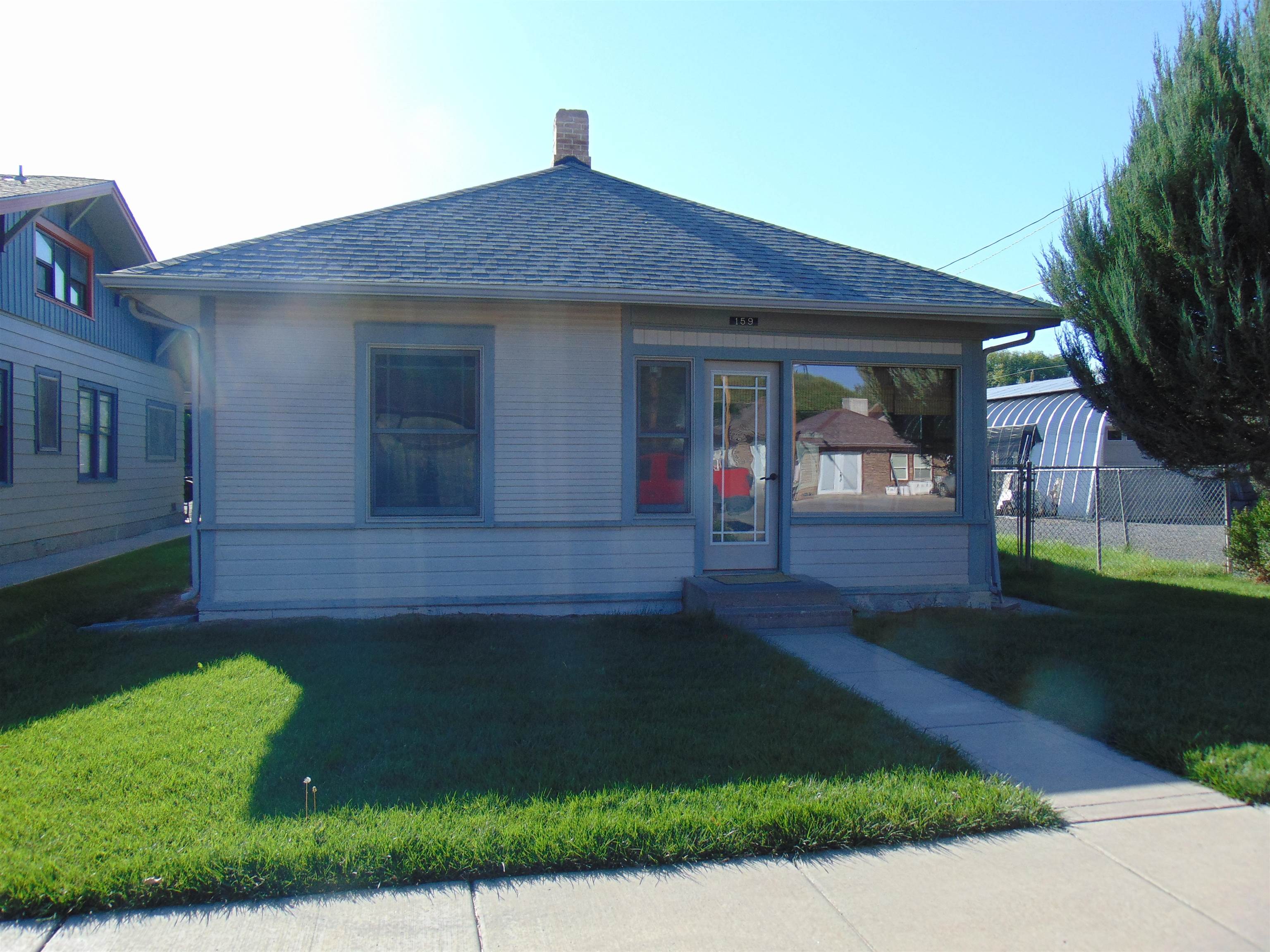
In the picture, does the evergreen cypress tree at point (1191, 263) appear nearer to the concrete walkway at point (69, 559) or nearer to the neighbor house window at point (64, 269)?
the concrete walkway at point (69, 559)

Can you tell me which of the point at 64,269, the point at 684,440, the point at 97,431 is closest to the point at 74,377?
the point at 97,431

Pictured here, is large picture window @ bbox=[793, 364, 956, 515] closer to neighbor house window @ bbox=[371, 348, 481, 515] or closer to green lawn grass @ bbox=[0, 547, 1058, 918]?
green lawn grass @ bbox=[0, 547, 1058, 918]

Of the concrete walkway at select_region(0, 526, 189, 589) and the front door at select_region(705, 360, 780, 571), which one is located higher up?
the front door at select_region(705, 360, 780, 571)

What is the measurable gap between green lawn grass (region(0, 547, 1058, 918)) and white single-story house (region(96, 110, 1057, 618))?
1.32 meters

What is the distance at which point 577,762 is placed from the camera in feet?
13.5

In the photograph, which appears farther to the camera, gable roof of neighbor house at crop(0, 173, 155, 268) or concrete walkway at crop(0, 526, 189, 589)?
gable roof of neighbor house at crop(0, 173, 155, 268)

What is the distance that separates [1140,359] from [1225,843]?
5.54m

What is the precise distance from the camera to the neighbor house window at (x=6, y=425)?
11.2 metres

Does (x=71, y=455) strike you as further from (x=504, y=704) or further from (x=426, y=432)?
(x=504, y=704)

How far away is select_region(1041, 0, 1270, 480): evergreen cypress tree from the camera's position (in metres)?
7.07

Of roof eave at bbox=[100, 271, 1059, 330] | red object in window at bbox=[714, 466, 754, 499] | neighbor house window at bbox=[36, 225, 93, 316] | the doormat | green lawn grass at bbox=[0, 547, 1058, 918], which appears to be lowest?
green lawn grass at bbox=[0, 547, 1058, 918]

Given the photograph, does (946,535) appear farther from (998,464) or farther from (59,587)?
(998,464)

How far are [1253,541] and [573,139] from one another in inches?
387

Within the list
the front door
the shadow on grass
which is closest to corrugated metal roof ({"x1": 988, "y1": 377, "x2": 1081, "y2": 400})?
the front door
